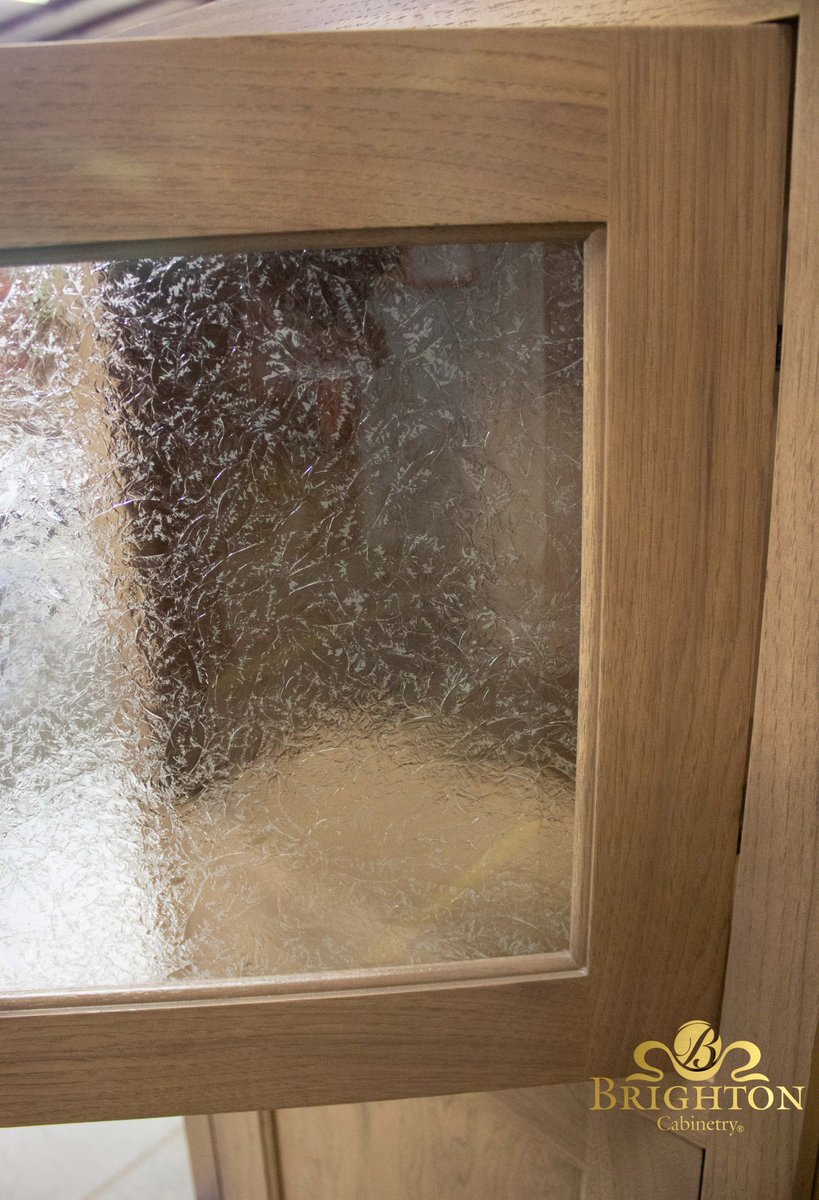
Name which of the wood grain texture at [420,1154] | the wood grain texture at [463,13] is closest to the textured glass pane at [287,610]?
the wood grain texture at [463,13]

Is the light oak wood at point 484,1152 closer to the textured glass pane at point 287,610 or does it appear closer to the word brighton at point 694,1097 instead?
the word brighton at point 694,1097

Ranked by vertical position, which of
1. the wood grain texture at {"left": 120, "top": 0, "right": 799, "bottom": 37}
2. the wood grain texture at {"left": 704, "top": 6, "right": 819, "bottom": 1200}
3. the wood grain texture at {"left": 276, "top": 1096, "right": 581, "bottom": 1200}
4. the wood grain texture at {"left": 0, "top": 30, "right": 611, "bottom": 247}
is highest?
the wood grain texture at {"left": 120, "top": 0, "right": 799, "bottom": 37}

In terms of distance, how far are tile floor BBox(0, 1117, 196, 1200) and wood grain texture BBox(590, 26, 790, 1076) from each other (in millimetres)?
1104

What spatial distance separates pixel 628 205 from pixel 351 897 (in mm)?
459

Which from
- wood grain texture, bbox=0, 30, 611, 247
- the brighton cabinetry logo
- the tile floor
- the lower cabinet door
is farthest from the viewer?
the tile floor

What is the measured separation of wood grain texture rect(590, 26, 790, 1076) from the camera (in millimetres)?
405

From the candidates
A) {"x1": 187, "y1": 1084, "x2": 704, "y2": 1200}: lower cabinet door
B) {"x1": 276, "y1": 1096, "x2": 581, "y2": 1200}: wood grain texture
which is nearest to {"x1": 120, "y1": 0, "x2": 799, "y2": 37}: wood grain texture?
{"x1": 187, "y1": 1084, "x2": 704, "y2": 1200}: lower cabinet door

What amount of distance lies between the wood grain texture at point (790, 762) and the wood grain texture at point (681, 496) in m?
0.01

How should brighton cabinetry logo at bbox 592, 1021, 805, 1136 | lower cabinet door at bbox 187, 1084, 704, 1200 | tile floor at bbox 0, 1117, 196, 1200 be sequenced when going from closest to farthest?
1. brighton cabinetry logo at bbox 592, 1021, 805, 1136
2. lower cabinet door at bbox 187, 1084, 704, 1200
3. tile floor at bbox 0, 1117, 196, 1200

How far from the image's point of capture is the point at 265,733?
20.2 inches

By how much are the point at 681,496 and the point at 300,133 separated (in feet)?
0.93

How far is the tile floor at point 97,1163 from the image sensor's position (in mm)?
1240

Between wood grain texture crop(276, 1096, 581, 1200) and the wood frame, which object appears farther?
wood grain texture crop(276, 1096, 581, 1200)

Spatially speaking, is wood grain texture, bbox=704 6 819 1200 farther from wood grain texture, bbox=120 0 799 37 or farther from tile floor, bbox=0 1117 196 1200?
tile floor, bbox=0 1117 196 1200
